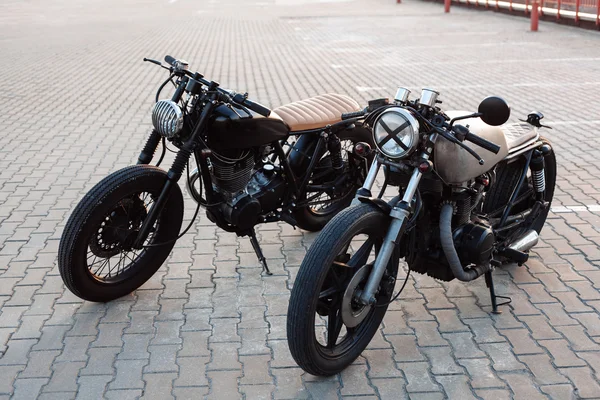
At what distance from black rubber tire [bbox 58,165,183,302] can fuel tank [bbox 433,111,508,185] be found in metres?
1.53

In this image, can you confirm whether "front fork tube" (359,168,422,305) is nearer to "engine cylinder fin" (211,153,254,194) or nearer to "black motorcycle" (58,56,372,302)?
"black motorcycle" (58,56,372,302)

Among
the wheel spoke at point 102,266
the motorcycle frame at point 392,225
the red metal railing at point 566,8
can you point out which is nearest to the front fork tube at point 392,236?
the motorcycle frame at point 392,225

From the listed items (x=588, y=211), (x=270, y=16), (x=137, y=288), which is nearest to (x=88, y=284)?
(x=137, y=288)

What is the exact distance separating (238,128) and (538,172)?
70.4 inches

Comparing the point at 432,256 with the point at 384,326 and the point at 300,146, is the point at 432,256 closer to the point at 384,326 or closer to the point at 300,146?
the point at 384,326

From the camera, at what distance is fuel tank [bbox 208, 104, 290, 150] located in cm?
436

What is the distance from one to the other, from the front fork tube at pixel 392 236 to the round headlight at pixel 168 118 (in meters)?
1.31

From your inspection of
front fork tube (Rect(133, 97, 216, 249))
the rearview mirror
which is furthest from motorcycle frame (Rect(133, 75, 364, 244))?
the rearview mirror

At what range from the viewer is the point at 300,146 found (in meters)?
5.06

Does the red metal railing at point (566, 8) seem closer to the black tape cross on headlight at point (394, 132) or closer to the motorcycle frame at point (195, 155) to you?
the motorcycle frame at point (195, 155)

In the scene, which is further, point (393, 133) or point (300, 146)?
point (300, 146)

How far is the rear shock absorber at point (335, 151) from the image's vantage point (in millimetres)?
5094

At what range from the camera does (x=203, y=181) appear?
453 centimetres

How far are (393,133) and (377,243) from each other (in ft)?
1.76
